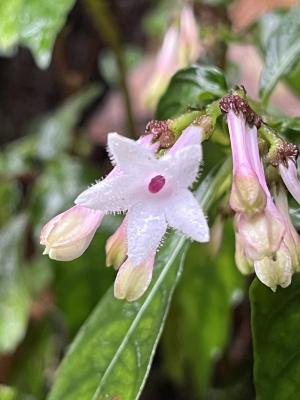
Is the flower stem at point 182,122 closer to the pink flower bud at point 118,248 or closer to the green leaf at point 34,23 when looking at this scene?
the pink flower bud at point 118,248

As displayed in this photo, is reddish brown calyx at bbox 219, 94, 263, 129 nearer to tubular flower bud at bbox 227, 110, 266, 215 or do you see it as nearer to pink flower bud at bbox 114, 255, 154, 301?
tubular flower bud at bbox 227, 110, 266, 215

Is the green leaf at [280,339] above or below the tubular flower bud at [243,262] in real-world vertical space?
below

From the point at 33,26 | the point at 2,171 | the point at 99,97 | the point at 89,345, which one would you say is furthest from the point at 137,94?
the point at 89,345

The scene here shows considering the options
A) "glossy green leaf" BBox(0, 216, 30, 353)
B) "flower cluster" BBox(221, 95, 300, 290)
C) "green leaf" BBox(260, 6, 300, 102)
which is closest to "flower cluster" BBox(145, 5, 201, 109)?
"green leaf" BBox(260, 6, 300, 102)

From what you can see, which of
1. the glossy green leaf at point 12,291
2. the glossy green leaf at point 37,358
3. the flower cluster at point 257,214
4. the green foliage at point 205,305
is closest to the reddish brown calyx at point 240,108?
the flower cluster at point 257,214

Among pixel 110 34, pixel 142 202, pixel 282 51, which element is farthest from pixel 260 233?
pixel 110 34

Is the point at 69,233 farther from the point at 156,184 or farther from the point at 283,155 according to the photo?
the point at 283,155

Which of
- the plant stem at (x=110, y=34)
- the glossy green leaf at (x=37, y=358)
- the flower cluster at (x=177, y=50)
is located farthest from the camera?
the glossy green leaf at (x=37, y=358)
